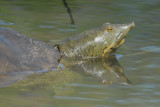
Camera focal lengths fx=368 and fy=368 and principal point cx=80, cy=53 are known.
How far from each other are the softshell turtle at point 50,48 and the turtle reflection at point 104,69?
144mm

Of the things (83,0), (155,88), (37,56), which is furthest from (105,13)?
(155,88)

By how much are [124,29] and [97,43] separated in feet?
1.27

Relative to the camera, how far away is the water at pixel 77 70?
Result: 3055mm

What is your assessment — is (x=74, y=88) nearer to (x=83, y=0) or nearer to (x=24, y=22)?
(x=24, y=22)

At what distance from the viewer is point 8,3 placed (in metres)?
6.81

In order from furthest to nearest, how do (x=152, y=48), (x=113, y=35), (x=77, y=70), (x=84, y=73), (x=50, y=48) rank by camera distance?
(x=152, y=48) → (x=113, y=35) → (x=50, y=48) → (x=77, y=70) → (x=84, y=73)

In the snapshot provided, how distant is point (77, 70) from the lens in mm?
4219

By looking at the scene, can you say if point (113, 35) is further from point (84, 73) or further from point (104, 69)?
point (84, 73)

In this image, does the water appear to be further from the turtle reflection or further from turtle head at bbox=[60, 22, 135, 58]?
turtle head at bbox=[60, 22, 135, 58]

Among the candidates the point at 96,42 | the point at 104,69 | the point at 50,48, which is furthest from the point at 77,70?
the point at 96,42

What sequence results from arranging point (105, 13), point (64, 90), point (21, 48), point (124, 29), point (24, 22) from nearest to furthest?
point (64, 90) < point (21, 48) < point (124, 29) < point (24, 22) < point (105, 13)

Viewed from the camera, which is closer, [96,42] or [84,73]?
[84,73]

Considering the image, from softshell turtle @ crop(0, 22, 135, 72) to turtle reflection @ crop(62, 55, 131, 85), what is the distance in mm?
144

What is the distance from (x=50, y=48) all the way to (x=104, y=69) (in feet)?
2.43
